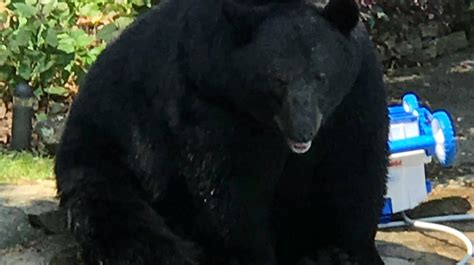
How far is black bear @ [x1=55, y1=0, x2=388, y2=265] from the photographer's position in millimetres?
3686

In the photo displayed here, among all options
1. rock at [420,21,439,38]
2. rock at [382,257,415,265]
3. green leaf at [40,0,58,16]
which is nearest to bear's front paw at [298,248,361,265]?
rock at [382,257,415,265]

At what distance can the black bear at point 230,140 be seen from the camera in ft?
12.1

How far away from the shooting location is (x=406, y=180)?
16.3 feet

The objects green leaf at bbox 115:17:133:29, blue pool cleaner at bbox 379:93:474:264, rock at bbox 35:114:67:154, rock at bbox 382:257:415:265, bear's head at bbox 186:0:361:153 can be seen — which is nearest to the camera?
bear's head at bbox 186:0:361:153

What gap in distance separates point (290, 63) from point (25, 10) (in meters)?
2.63

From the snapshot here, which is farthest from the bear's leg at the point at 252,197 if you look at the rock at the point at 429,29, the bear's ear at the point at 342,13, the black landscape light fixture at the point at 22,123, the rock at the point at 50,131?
the rock at the point at 429,29

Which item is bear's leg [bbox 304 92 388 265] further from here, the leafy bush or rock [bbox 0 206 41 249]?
the leafy bush

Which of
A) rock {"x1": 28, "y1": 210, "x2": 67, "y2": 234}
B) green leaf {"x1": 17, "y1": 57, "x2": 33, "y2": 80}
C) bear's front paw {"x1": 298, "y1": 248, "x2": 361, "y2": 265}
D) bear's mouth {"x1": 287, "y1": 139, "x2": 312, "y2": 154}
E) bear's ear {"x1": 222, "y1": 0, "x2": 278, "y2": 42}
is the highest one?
bear's ear {"x1": 222, "y1": 0, "x2": 278, "y2": 42}

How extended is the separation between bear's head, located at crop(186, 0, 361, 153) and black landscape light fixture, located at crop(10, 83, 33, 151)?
2.20 m

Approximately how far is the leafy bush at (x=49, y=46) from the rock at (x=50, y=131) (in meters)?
0.27

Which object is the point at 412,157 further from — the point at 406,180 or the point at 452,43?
the point at 452,43

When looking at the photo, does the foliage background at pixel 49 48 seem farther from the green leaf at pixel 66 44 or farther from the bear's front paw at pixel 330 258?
the bear's front paw at pixel 330 258

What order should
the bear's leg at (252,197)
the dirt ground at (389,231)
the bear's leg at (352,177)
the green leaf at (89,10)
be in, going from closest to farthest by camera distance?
the bear's leg at (252,197), the bear's leg at (352,177), the dirt ground at (389,231), the green leaf at (89,10)

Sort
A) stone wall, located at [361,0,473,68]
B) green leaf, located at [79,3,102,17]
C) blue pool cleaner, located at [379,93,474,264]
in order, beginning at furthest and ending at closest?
1. stone wall, located at [361,0,473,68]
2. green leaf, located at [79,3,102,17]
3. blue pool cleaner, located at [379,93,474,264]
